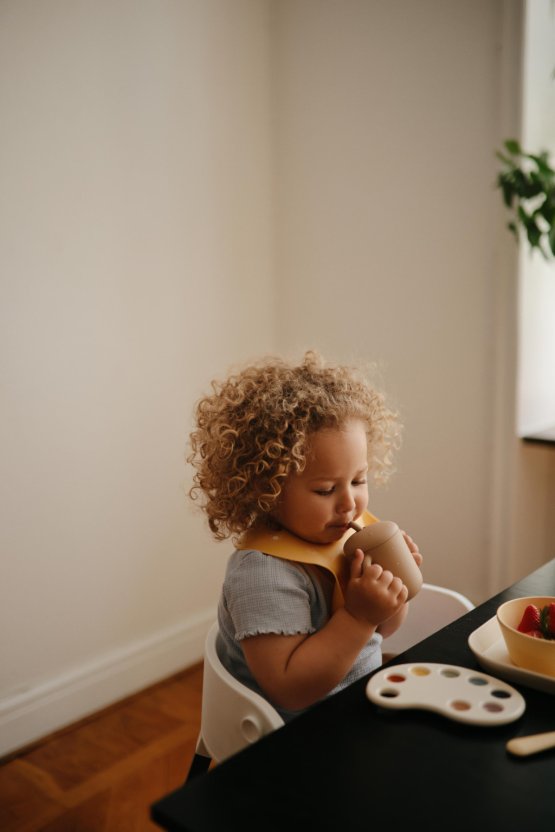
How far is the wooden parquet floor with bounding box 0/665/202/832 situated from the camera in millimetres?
1686

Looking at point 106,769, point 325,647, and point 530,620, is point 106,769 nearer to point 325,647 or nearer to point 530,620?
point 325,647

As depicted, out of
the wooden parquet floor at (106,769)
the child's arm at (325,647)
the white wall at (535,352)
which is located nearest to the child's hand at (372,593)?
the child's arm at (325,647)

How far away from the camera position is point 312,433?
1081mm

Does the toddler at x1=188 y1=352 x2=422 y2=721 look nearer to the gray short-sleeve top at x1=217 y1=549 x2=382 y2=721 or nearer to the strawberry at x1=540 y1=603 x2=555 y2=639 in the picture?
the gray short-sleeve top at x1=217 y1=549 x2=382 y2=721

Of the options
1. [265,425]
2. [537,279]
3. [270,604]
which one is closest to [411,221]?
[537,279]

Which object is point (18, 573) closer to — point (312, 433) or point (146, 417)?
point (146, 417)

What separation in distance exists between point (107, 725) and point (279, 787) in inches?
65.0

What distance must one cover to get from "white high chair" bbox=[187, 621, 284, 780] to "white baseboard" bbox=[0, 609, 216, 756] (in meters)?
1.18

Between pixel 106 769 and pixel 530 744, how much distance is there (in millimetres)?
1506

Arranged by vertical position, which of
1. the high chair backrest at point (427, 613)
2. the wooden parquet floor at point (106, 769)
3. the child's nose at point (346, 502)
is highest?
the child's nose at point (346, 502)

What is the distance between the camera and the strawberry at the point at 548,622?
0.84 meters

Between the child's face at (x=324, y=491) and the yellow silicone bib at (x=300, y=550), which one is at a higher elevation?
the child's face at (x=324, y=491)

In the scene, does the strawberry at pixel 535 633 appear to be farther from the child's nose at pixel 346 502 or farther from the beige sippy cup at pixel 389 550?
the child's nose at pixel 346 502

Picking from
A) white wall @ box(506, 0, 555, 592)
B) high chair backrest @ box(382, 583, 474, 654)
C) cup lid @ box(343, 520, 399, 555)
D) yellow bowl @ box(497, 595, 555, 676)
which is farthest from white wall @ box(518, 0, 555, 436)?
yellow bowl @ box(497, 595, 555, 676)
